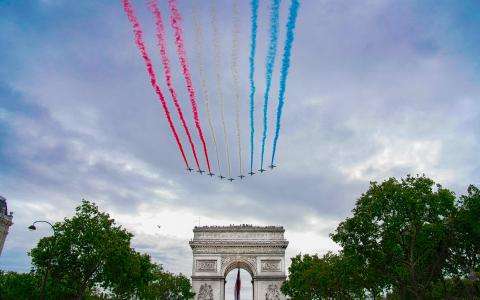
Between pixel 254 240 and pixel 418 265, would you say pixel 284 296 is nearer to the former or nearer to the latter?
pixel 254 240

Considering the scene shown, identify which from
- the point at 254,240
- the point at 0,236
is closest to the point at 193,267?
the point at 254,240

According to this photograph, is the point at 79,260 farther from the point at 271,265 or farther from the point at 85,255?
the point at 271,265

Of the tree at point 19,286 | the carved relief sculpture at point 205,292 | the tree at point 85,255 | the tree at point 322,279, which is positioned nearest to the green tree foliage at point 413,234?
the tree at point 322,279

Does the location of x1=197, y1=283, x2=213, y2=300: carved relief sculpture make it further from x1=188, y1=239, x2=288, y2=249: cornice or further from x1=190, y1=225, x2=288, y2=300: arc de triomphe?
x1=188, y1=239, x2=288, y2=249: cornice

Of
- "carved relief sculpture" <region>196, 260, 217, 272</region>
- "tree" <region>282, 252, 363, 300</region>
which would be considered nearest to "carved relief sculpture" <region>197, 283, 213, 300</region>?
"carved relief sculpture" <region>196, 260, 217, 272</region>

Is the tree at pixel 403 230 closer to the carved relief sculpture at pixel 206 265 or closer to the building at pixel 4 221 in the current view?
the carved relief sculpture at pixel 206 265

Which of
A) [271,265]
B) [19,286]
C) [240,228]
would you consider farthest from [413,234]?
[240,228]
